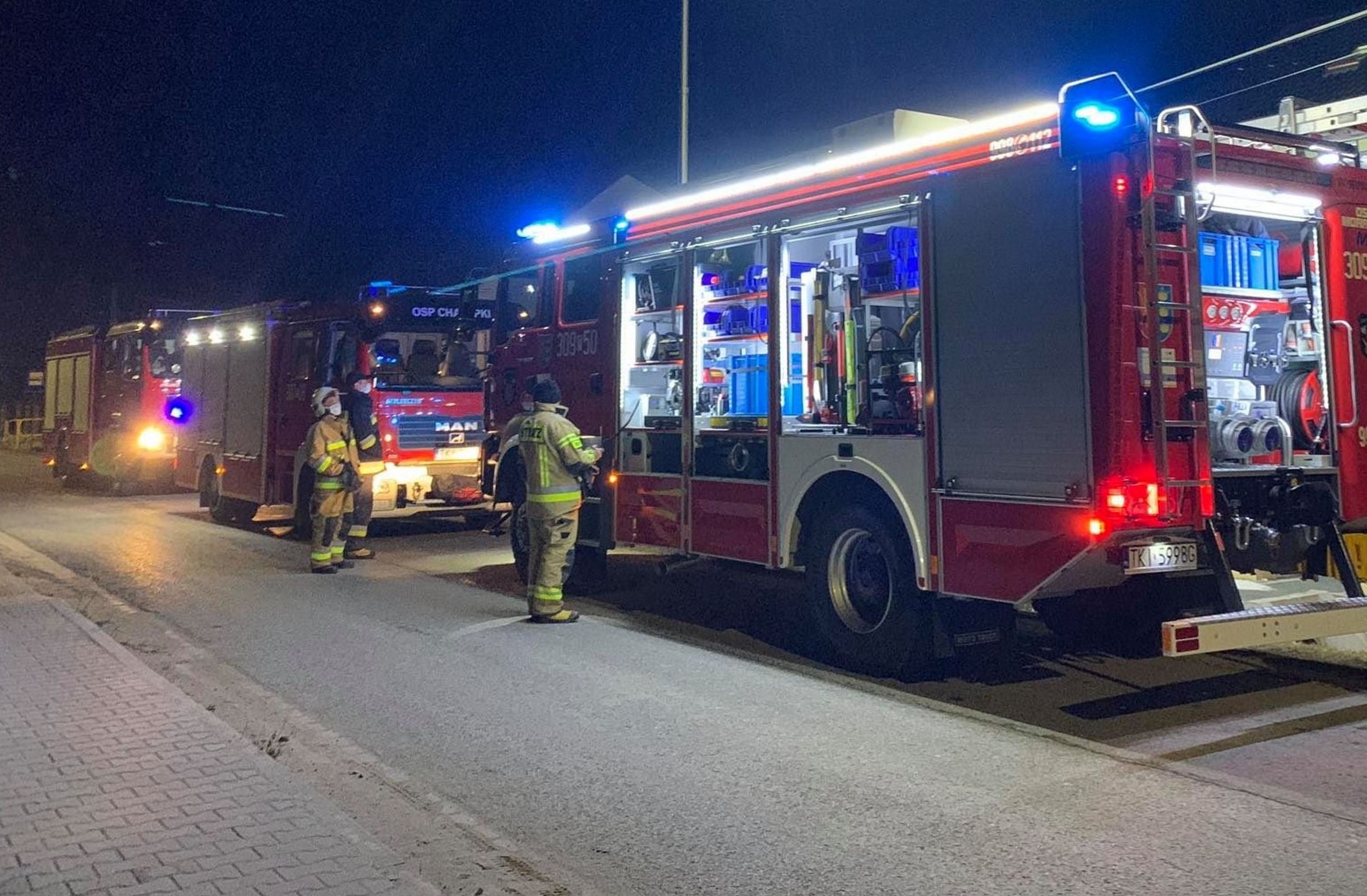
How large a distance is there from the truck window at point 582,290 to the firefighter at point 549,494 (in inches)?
49.2

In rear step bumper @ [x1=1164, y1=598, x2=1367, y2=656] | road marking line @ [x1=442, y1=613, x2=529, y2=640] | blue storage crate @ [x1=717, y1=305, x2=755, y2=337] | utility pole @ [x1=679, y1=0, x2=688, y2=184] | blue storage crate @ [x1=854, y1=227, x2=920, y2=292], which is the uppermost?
utility pole @ [x1=679, y1=0, x2=688, y2=184]

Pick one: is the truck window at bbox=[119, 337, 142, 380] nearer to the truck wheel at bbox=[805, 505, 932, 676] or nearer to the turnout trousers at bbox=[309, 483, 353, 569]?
the turnout trousers at bbox=[309, 483, 353, 569]

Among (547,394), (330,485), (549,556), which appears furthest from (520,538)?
(330,485)

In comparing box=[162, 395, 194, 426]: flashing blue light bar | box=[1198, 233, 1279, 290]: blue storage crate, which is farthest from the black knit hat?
box=[162, 395, 194, 426]: flashing blue light bar

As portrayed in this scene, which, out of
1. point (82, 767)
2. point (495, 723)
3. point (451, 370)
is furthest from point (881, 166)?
point (451, 370)

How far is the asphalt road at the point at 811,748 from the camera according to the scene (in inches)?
157

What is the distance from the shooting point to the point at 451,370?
14.4m

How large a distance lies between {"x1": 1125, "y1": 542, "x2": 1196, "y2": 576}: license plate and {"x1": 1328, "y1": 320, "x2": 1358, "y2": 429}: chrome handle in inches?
60.3

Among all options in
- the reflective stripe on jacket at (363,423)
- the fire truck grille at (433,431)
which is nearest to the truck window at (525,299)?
the reflective stripe on jacket at (363,423)

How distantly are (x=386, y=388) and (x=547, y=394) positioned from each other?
567 centimetres

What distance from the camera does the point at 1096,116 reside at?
223 inches

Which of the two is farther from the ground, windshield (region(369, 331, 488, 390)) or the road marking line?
windshield (region(369, 331, 488, 390))

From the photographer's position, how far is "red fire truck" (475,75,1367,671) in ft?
18.8

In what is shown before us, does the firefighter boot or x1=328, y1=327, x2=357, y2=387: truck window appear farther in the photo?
x1=328, y1=327, x2=357, y2=387: truck window
